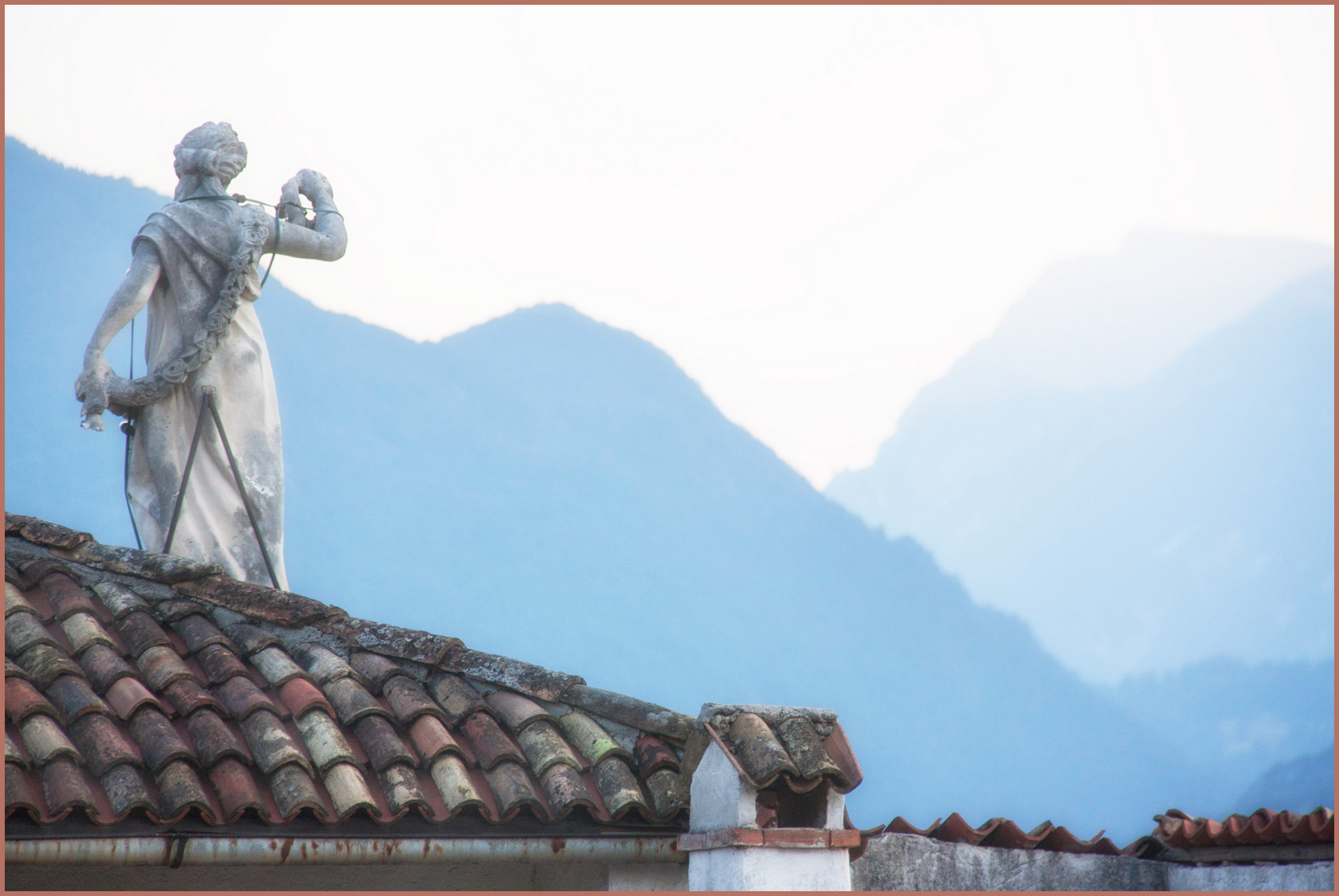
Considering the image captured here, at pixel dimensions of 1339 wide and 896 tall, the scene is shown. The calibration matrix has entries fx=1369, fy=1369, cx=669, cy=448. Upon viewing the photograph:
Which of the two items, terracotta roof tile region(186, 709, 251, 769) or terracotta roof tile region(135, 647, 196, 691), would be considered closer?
terracotta roof tile region(186, 709, 251, 769)

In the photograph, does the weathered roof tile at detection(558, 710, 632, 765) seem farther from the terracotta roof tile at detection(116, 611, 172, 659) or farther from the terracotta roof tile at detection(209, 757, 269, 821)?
the terracotta roof tile at detection(116, 611, 172, 659)

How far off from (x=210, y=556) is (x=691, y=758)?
2820mm

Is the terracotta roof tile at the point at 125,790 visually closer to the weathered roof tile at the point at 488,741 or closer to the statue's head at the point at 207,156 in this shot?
the weathered roof tile at the point at 488,741

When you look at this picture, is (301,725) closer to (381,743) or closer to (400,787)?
(381,743)

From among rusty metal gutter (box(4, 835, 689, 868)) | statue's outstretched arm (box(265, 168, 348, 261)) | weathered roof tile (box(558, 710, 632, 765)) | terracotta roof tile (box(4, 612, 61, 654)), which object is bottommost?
rusty metal gutter (box(4, 835, 689, 868))

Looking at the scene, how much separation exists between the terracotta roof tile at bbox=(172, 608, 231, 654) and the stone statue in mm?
1311

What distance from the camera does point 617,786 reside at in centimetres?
397

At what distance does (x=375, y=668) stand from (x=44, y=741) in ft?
3.61

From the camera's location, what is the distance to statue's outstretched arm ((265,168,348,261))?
254 inches

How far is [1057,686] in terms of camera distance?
21391 millimetres

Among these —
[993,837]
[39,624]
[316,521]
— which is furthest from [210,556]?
[316,521]

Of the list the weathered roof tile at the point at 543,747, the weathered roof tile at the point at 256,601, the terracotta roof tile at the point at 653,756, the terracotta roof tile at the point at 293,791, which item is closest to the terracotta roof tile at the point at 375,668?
the weathered roof tile at the point at 256,601

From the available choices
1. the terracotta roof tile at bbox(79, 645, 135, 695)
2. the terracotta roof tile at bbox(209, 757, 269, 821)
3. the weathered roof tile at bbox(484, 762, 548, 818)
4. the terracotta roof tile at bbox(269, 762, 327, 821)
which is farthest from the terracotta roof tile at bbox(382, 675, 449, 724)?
the terracotta roof tile at bbox(79, 645, 135, 695)

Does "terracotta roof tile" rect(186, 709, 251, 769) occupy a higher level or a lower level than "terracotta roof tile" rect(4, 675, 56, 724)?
lower
